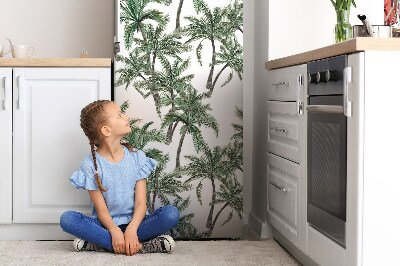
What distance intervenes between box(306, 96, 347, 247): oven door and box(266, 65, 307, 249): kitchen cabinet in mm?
147

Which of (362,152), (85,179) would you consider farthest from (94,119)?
(362,152)

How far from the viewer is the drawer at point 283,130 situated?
10.9ft

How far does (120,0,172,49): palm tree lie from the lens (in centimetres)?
395

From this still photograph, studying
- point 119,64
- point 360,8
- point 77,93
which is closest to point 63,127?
point 77,93

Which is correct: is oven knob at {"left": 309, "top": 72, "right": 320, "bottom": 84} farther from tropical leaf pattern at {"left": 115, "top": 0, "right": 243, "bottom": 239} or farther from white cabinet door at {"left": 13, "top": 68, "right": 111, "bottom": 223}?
white cabinet door at {"left": 13, "top": 68, "right": 111, "bottom": 223}

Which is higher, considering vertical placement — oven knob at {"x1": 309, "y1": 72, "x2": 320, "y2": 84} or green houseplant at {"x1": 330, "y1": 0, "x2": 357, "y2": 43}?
green houseplant at {"x1": 330, "y1": 0, "x2": 357, "y2": 43}

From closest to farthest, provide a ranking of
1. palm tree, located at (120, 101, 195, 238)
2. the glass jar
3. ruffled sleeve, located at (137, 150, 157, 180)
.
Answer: the glass jar < ruffled sleeve, located at (137, 150, 157, 180) < palm tree, located at (120, 101, 195, 238)

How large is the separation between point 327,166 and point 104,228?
124 centimetres

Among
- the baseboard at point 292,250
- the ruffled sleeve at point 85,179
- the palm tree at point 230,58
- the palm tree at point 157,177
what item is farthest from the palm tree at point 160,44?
the baseboard at point 292,250

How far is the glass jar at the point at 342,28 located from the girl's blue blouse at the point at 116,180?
3.67 feet

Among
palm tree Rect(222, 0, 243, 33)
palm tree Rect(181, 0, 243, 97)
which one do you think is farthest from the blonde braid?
palm tree Rect(222, 0, 243, 33)

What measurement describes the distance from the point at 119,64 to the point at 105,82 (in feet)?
0.41

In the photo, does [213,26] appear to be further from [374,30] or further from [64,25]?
[374,30]

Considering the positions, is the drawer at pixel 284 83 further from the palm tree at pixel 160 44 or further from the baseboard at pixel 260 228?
the baseboard at pixel 260 228
